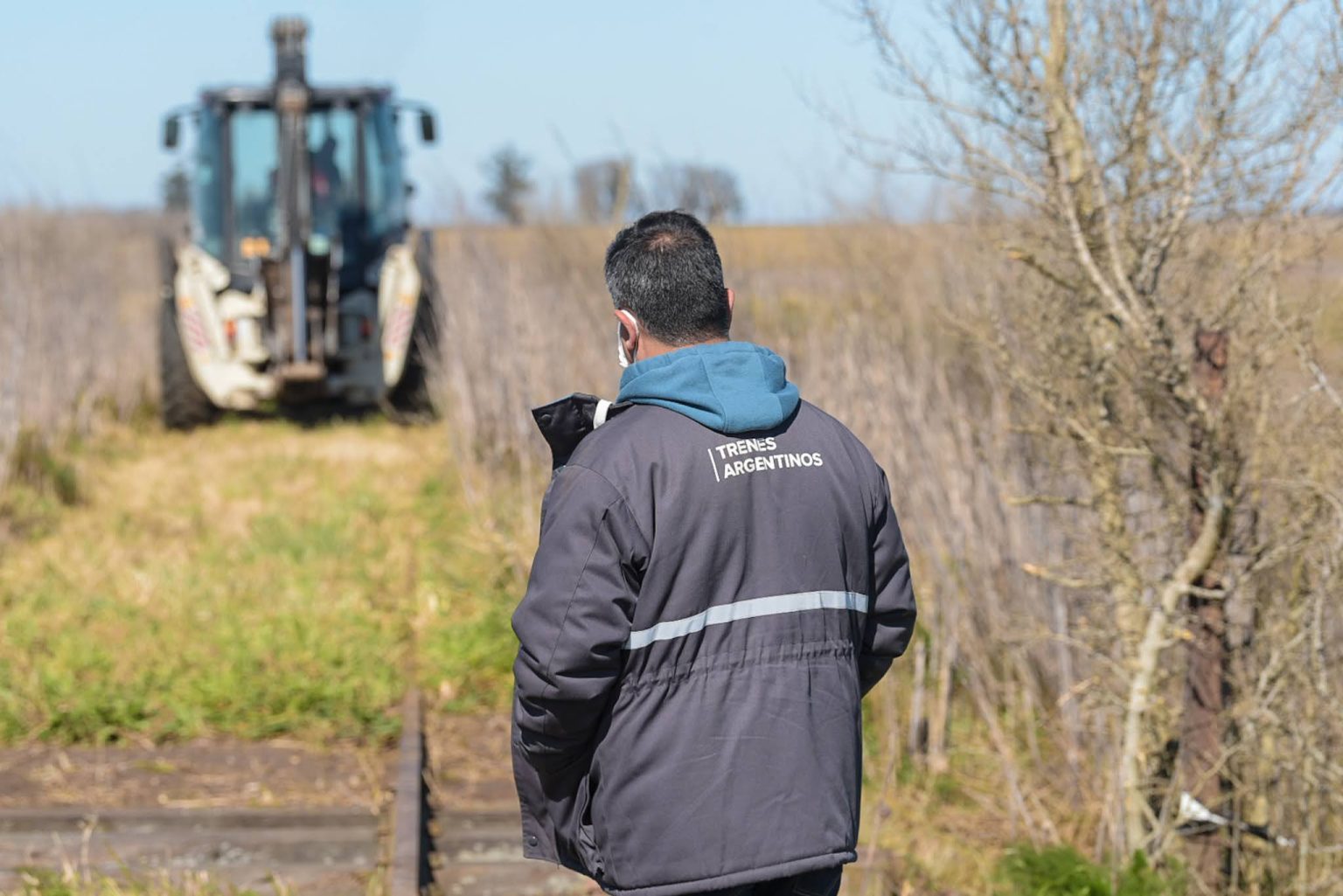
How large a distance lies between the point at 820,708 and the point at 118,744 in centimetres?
442

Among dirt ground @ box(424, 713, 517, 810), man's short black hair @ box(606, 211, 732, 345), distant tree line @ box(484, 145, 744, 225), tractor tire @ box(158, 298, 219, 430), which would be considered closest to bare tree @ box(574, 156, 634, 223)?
distant tree line @ box(484, 145, 744, 225)

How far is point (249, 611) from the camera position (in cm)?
799

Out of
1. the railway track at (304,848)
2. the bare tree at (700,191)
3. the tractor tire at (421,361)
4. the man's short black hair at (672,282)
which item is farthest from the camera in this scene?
the tractor tire at (421,361)

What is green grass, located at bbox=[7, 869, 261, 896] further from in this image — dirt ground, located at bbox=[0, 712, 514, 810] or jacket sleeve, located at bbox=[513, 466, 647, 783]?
jacket sleeve, located at bbox=[513, 466, 647, 783]

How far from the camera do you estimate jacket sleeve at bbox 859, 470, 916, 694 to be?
322cm

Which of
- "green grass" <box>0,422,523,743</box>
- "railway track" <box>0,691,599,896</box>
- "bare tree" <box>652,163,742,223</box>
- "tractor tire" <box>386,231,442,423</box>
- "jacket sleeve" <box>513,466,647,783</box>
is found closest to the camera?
"jacket sleeve" <box>513,466,647,783</box>

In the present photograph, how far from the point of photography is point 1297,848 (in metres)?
4.57

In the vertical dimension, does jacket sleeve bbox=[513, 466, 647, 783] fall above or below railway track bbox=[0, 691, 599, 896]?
above

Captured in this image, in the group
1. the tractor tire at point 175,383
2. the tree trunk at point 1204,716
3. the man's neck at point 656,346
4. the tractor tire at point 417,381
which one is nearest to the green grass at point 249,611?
the tractor tire at point 417,381

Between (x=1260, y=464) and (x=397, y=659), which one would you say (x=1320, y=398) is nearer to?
(x=1260, y=464)

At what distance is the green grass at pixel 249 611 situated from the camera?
6.75 m

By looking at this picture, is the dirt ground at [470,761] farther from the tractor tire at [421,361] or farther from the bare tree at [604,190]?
the tractor tire at [421,361]

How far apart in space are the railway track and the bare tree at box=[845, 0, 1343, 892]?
1921 millimetres

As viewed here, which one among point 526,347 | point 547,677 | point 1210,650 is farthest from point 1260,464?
point 526,347
